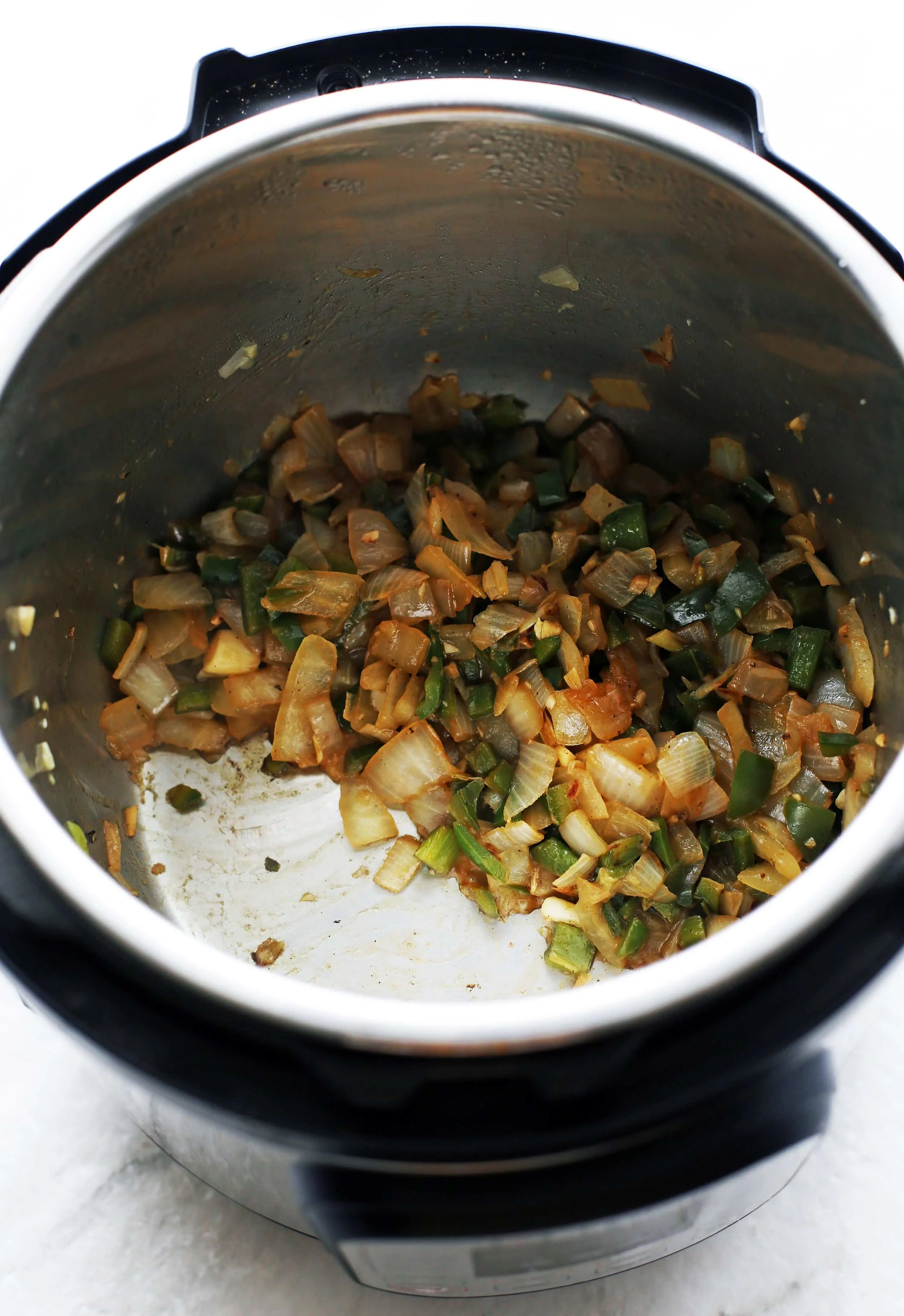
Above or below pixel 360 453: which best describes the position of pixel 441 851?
below

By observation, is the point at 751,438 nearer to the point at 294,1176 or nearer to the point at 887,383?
the point at 887,383

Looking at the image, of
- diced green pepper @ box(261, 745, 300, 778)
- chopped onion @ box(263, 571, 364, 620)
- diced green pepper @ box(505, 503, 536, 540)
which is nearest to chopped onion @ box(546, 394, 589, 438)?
diced green pepper @ box(505, 503, 536, 540)

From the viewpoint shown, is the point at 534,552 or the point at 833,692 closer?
the point at 833,692

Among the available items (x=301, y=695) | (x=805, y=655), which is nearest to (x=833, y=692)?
(x=805, y=655)

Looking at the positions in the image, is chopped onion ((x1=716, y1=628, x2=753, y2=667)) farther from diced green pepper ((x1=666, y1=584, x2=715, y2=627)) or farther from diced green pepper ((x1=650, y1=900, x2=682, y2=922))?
diced green pepper ((x1=650, y1=900, x2=682, y2=922))

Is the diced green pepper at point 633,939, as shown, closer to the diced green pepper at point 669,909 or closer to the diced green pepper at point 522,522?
the diced green pepper at point 669,909

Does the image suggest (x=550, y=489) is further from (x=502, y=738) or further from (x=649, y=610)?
(x=502, y=738)

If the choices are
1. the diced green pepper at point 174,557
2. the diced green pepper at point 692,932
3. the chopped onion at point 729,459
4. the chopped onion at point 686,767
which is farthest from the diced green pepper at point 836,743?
the diced green pepper at point 174,557
